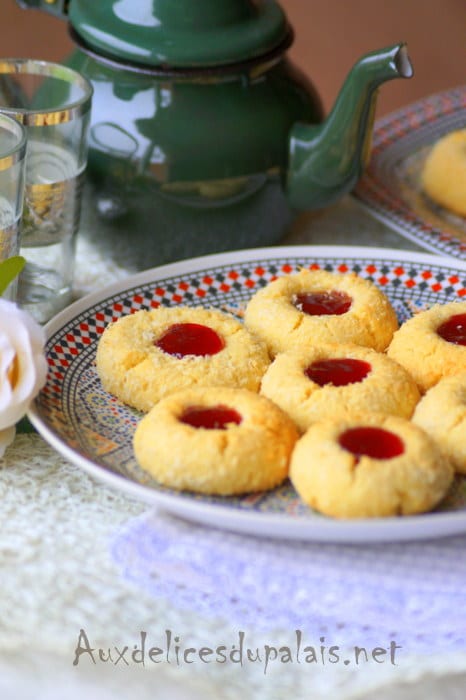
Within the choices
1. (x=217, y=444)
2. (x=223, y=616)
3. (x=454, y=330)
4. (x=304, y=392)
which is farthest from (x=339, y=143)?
(x=223, y=616)

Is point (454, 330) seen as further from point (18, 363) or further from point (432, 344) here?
point (18, 363)

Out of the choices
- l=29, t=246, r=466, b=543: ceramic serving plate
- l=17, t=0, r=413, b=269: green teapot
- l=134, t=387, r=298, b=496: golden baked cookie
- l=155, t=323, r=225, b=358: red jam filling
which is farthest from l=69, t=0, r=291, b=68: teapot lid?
l=134, t=387, r=298, b=496: golden baked cookie

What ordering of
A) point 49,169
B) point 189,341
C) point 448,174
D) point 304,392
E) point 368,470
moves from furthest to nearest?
point 448,174 < point 49,169 < point 189,341 < point 304,392 < point 368,470

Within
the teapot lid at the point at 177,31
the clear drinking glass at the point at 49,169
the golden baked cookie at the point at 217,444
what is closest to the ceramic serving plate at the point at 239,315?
the golden baked cookie at the point at 217,444

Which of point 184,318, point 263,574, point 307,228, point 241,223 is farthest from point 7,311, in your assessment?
point 307,228

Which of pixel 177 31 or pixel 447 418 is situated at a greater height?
pixel 177 31

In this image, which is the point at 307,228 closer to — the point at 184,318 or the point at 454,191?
the point at 454,191
